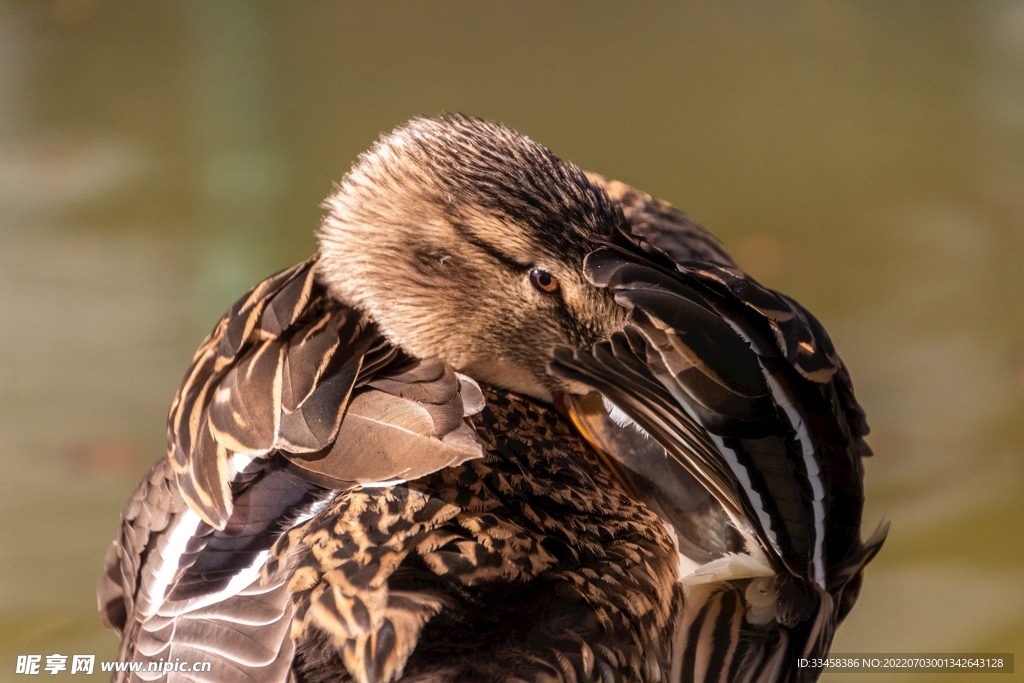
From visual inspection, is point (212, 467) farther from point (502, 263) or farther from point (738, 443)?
point (738, 443)

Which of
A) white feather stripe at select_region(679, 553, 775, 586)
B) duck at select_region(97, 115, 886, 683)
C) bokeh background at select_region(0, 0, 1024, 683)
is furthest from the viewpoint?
bokeh background at select_region(0, 0, 1024, 683)

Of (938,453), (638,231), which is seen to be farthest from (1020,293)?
(638,231)

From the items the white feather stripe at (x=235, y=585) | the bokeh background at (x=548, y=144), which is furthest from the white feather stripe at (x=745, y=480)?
the bokeh background at (x=548, y=144)

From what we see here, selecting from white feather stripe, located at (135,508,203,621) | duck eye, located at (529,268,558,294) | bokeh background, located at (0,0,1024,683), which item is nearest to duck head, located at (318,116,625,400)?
duck eye, located at (529,268,558,294)

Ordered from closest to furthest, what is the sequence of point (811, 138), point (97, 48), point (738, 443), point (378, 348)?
point (738, 443), point (378, 348), point (97, 48), point (811, 138)

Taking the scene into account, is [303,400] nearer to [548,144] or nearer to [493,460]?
[493,460]

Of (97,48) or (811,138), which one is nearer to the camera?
(97,48)

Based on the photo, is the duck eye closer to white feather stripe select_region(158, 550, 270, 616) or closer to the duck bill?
the duck bill
